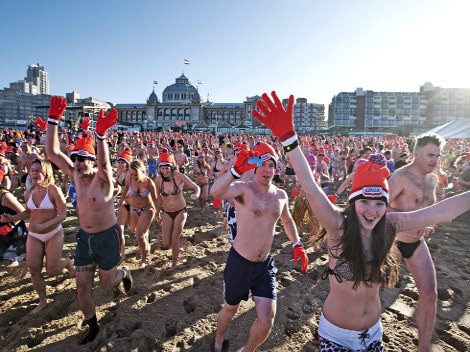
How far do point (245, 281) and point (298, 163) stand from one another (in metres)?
1.37

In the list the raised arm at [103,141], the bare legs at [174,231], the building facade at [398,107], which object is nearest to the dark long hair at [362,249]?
the raised arm at [103,141]

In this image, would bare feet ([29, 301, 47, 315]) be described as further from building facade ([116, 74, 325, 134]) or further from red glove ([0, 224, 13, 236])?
building facade ([116, 74, 325, 134])

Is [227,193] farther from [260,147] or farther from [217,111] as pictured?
[217,111]

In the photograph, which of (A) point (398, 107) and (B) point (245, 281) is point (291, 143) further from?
(A) point (398, 107)

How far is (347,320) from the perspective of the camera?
1817 millimetres

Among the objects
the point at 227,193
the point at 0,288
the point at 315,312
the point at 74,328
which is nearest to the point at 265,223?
the point at 227,193

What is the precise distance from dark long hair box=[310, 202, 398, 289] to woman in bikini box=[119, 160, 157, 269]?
3685 mm

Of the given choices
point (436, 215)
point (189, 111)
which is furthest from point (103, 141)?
point (189, 111)

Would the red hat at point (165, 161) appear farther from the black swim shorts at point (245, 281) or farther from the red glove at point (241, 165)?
the black swim shorts at point (245, 281)

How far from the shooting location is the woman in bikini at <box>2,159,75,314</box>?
3.49 metres

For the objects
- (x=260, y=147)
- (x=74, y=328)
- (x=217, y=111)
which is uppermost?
(x=217, y=111)

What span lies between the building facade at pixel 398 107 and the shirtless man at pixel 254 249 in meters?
83.9

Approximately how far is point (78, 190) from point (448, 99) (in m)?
102

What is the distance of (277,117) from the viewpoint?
75.8 inches
